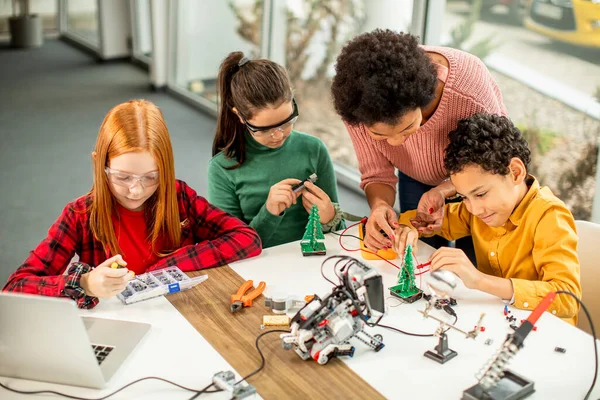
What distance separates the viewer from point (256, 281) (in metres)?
1.92

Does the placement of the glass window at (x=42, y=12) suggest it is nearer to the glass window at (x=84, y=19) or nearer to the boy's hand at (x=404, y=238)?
the glass window at (x=84, y=19)

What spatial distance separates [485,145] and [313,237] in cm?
57

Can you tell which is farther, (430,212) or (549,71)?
(549,71)

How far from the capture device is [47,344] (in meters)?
1.45

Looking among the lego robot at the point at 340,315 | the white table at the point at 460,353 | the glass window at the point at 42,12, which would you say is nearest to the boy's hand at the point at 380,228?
the white table at the point at 460,353

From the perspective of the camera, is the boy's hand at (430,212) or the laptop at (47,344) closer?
the laptop at (47,344)

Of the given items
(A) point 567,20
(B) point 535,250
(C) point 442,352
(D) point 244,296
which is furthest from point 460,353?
(A) point 567,20

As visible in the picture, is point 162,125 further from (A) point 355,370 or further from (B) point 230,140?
(A) point 355,370

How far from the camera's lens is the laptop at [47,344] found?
1.41 m

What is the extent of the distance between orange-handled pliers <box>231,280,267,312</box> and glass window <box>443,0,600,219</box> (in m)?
1.95

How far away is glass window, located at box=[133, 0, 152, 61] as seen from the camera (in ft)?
21.4

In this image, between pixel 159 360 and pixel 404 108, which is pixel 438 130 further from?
pixel 159 360

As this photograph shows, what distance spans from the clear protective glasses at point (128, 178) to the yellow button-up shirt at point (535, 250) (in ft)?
3.13

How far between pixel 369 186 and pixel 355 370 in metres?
0.91
